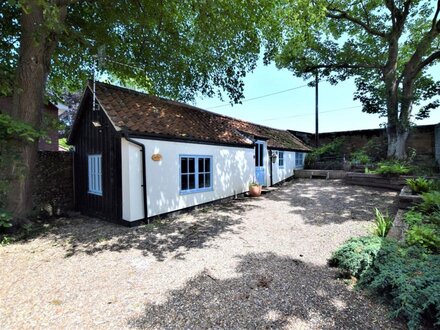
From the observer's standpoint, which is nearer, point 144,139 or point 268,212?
point 144,139

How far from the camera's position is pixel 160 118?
329 inches

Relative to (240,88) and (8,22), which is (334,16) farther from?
(8,22)

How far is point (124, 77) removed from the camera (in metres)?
9.77

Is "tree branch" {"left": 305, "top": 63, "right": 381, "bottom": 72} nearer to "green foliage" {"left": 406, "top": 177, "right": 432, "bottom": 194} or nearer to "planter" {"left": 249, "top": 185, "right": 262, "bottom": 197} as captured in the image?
"green foliage" {"left": 406, "top": 177, "right": 432, "bottom": 194}

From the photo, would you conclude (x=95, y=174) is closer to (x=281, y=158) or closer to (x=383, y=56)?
(x=281, y=158)

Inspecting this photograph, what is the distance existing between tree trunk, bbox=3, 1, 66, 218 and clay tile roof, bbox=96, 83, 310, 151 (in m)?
1.57

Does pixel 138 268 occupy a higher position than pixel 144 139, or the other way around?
pixel 144 139

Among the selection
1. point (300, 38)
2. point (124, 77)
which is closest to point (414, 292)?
point (300, 38)

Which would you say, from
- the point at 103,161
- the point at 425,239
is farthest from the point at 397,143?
the point at 103,161

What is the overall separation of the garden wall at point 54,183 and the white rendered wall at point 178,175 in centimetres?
345

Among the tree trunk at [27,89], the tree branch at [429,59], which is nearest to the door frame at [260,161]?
the tree trunk at [27,89]

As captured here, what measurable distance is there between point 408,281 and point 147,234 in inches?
203

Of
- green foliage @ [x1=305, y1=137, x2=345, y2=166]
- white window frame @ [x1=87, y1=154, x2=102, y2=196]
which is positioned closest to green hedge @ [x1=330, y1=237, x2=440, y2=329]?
white window frame @ [x1=87, y1=154, x2=102, y2=196]

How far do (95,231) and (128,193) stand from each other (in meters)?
1.26
